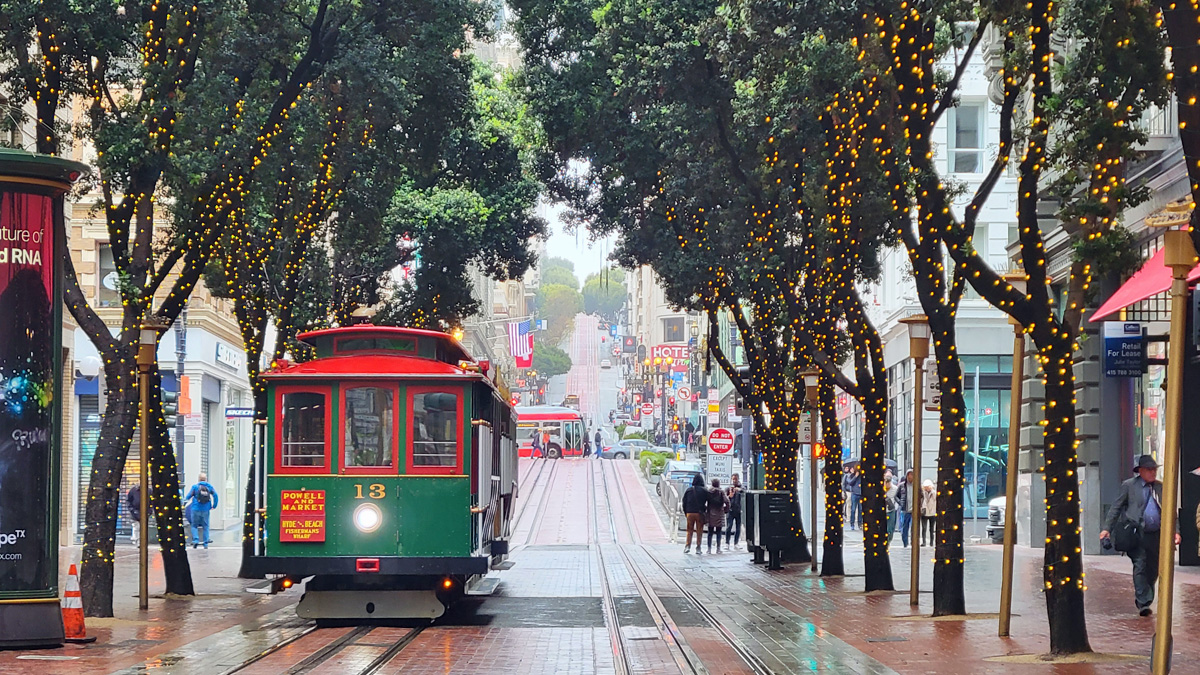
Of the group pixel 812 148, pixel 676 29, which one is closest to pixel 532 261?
pixel 676 29

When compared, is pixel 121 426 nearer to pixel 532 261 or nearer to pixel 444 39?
pixel 444 39

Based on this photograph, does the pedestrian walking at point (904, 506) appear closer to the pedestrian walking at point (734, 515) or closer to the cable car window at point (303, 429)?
the pedestrian walking at point (734, 515)

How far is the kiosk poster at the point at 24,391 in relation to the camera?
15109 mm

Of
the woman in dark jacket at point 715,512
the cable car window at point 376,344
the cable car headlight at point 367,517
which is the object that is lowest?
the woman in dark jacket at point 715,512

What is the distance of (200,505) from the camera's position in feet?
121

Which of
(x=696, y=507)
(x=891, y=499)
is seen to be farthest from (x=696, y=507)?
(x=891, y=499)

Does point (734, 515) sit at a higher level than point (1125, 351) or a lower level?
lower

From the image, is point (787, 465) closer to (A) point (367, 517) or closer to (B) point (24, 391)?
(A) point (367, 517)

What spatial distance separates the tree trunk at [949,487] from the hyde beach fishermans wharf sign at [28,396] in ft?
29.9

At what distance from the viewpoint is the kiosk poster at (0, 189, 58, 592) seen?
15109 millimetres

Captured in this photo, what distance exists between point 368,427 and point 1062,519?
7.79 meters

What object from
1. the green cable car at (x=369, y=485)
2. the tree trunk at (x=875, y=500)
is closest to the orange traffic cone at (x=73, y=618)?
the green cable car at (x=369, y=485)

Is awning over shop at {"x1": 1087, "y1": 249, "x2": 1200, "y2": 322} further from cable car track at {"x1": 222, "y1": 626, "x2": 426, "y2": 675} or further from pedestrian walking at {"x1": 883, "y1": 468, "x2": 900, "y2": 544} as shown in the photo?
pedestrian walking at {"x1": 883, "y1": 468, "x2": 900, "y2": 544}

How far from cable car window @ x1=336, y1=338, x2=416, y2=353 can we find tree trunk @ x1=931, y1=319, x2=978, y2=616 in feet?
19.4
